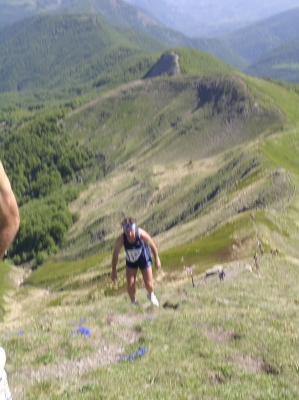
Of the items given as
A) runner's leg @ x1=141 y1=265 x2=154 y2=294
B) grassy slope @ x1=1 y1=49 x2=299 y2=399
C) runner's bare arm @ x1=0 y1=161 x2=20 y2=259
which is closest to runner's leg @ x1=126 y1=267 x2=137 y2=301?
runner's leg @ x1=141 y1=265 x2=154 y2=294

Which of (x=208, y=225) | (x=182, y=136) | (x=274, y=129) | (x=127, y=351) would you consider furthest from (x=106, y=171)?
(x=127, y=351)

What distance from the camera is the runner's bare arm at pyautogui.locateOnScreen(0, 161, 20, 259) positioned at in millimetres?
7273

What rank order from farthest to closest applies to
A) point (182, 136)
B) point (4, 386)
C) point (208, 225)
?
1. point (182, 136)
2. point (208, 225)
3. point (4, 386)

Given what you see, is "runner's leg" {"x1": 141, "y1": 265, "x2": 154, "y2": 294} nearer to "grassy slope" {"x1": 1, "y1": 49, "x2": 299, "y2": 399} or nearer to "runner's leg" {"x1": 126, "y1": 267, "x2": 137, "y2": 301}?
"runner's leg" {"x1": 126, "y1": 267, "x2": 137, "y2": 301}

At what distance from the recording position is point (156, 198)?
129m

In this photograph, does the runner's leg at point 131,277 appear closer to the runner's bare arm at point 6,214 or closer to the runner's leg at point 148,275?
the runner's leg at point 148,275

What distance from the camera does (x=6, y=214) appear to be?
7375mm

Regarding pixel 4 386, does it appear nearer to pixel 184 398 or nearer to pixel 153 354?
pixel 184 398

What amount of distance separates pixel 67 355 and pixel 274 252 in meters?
41.0

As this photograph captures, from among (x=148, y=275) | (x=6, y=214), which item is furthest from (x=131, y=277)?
(x=6, y=214)

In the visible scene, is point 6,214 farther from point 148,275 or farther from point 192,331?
point 148,275

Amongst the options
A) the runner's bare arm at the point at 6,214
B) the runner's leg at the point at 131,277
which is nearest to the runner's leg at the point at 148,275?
the runner's leg at the point at 131,277

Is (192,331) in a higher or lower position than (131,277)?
higher

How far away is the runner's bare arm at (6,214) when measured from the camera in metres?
7.27
